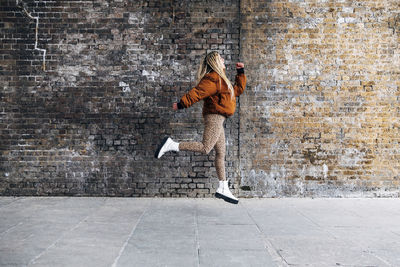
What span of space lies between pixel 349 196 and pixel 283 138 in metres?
1.62

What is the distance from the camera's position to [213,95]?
4.48m

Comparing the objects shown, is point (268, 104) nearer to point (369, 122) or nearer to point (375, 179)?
point (369, 122)

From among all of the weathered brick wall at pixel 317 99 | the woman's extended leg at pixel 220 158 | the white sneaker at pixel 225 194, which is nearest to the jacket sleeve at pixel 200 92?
the woman's extended leg at pixel 220 158

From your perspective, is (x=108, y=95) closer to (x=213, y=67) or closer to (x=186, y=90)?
(x=186, y=90)

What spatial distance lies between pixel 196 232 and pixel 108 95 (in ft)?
11.1

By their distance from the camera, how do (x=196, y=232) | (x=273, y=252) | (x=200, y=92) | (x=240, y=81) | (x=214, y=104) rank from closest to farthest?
1. (x=273, y=252)
2. (x=196, y=232)
3. (x=200, y=92)
4. (x=214, y=104)
5. (x=240, y=81)

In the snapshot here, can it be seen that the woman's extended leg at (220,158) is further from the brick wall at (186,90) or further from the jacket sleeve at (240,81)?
the brick wall at (186,90)

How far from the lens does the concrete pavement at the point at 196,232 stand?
2.93m

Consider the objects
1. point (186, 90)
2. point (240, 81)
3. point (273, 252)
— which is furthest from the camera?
point (186, 90)

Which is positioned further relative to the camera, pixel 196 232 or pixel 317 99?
pixel 317 99

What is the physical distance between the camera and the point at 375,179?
6.05 meters

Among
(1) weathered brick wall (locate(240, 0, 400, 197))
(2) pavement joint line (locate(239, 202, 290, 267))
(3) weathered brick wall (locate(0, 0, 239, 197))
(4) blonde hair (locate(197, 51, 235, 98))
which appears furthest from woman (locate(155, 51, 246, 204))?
(1) weathered brick wall (locate(240, 0, 400, 197))

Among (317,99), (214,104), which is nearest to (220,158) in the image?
(214,104)

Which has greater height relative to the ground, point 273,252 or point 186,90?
point 186,90
